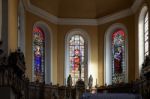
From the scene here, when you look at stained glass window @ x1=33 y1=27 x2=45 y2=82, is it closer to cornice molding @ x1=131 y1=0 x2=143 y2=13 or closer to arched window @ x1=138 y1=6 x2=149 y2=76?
cornice molding @ x1=131 y1=0 x2=143 y2=13

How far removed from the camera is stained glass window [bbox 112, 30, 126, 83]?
2217 centimetres

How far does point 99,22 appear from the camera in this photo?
23.2m

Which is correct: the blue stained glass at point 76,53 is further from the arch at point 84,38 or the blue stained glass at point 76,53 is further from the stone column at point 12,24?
the stone column at point 12,24

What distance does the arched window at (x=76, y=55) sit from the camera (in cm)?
2307

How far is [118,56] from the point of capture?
2259 centimetres

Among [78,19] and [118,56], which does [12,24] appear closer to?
[78,19]

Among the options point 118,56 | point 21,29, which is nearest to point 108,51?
point 118,56

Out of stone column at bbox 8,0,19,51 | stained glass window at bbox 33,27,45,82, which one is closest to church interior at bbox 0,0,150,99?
stained glass window at bbox 33,27,45,82

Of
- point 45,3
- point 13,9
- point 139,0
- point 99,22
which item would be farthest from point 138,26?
point 13,9

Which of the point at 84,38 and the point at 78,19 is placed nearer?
the point at 78,19

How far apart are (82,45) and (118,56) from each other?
2072mm

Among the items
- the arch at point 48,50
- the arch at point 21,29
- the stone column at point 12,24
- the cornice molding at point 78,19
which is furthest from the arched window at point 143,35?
the stone column at point 12,24

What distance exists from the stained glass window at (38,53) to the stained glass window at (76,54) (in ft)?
5.41

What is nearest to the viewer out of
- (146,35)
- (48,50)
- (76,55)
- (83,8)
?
(146,35)
